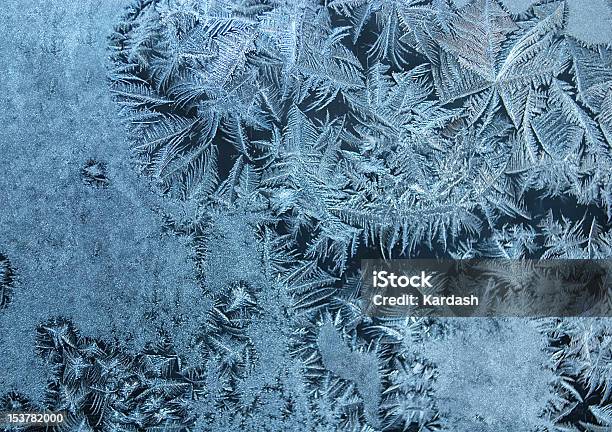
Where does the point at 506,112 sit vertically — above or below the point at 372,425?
above

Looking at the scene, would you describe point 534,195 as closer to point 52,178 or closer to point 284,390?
point 284,390

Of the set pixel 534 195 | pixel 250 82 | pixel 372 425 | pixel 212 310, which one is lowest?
pixel 372 425

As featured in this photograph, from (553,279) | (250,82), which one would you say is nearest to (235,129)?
(250,82)

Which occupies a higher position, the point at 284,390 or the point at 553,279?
the point at 553,279

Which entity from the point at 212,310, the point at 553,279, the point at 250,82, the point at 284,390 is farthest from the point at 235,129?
the point at 553,279

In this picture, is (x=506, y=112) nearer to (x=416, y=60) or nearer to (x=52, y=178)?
(x=416, y=60)
